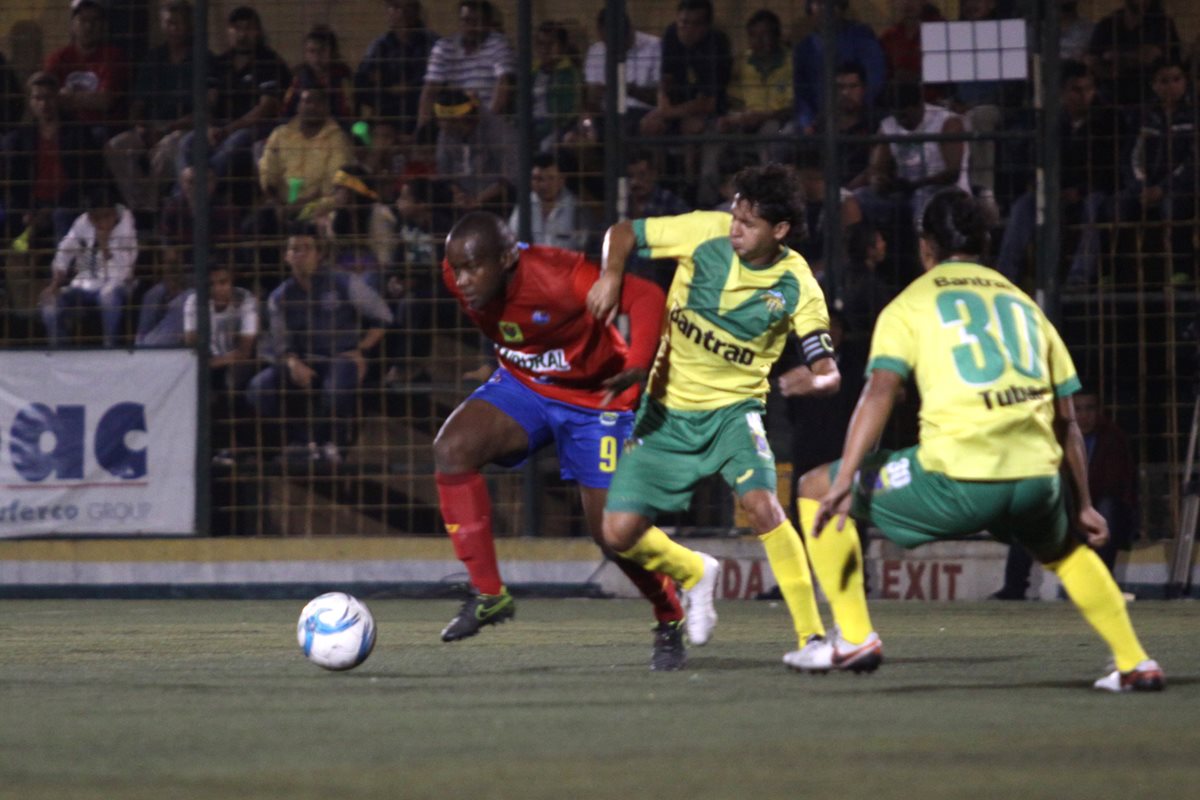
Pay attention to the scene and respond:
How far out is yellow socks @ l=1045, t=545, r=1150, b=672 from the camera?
6.19m

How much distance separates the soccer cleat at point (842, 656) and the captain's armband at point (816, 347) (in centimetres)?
106

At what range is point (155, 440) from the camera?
12.9 m

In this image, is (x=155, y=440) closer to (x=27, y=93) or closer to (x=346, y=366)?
(x=346, y=366)

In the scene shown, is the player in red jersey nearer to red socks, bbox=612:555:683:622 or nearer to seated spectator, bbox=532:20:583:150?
red socks, bbox=612:555:683:622

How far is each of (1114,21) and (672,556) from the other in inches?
266

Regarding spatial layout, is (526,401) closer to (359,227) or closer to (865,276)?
(865,276)

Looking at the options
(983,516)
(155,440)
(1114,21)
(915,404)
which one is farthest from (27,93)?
(983,516)

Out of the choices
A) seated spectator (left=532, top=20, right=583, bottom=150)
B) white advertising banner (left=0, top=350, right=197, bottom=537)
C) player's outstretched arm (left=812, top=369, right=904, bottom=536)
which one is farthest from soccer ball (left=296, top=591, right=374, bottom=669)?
seated spectator (left=532, top=20, right=583, bottom=150)

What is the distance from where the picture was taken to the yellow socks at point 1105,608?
6191 mm

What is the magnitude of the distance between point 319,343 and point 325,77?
1.83 metres

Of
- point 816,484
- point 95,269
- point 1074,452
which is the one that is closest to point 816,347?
point 816,484

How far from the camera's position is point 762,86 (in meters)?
12.8

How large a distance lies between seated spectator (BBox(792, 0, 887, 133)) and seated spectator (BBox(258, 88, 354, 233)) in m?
3.03

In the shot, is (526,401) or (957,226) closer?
(957,226)
